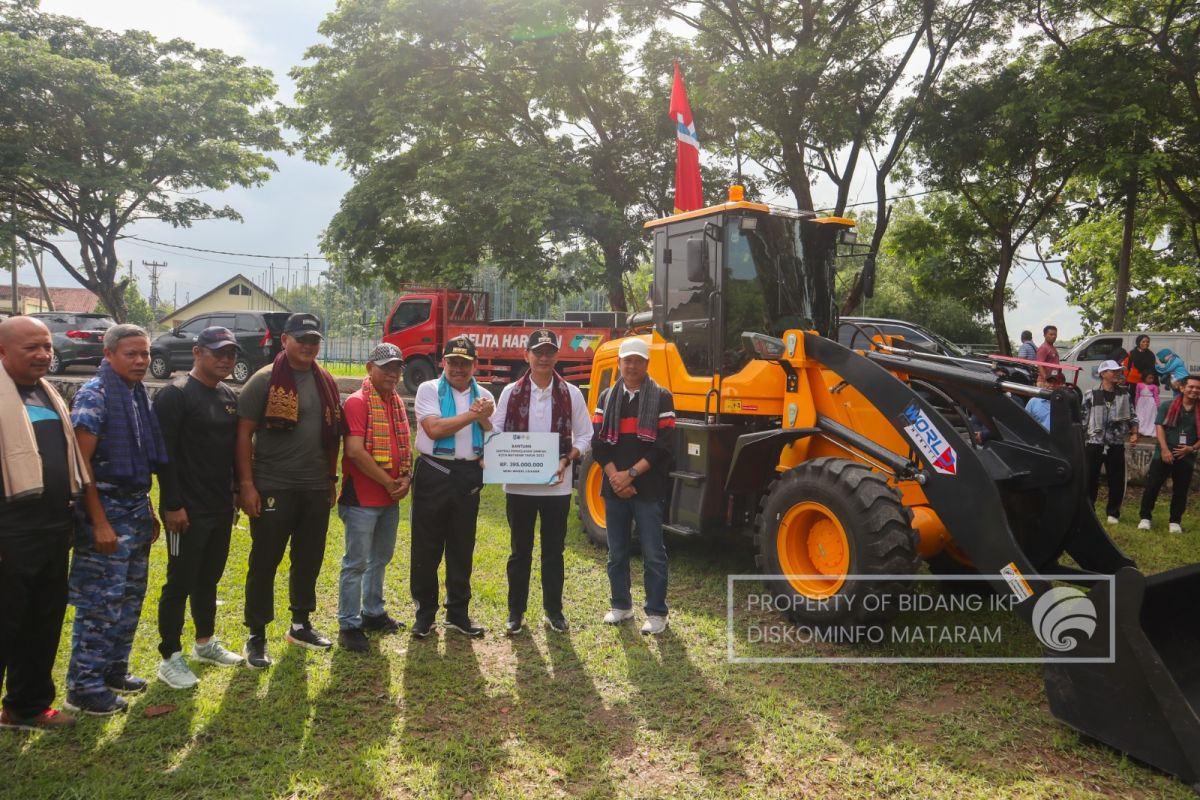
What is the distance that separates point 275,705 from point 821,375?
150 inches

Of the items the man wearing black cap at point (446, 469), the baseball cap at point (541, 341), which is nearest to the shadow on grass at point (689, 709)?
the man wearing black cap at point (446, 469)

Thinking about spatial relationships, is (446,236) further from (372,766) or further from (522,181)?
(372,766)

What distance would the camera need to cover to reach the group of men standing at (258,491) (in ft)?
11.1

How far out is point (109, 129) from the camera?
21.1m

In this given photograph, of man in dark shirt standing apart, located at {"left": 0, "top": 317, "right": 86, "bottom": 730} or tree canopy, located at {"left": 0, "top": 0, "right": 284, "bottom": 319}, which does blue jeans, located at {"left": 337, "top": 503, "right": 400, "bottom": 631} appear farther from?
tree canopy, located at {"left": 0, "top": 0, "right": 284, "bottom": 319}

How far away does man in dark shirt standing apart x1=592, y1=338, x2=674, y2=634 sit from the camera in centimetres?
490

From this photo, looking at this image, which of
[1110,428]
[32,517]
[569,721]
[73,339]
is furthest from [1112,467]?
[73,339]

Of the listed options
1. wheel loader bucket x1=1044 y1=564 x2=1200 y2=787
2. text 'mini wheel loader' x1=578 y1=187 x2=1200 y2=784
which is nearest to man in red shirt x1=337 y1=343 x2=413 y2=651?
text 'mini wheel loader' x1=578 y1=187 x2=1200 y2=784

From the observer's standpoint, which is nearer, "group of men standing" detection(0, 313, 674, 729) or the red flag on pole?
"group of men standing" detection(0, 313, 674, 729)

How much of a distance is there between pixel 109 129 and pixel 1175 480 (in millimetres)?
24131

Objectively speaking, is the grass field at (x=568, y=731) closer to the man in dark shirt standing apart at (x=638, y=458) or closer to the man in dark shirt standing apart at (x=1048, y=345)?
the man in dark shirt standing apart at (x=638, y=458)

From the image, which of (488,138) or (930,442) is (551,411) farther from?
(488,138)

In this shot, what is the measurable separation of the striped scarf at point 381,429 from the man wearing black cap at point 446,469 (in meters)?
0.12

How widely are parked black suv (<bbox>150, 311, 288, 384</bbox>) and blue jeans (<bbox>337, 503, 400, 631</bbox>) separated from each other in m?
14.7
